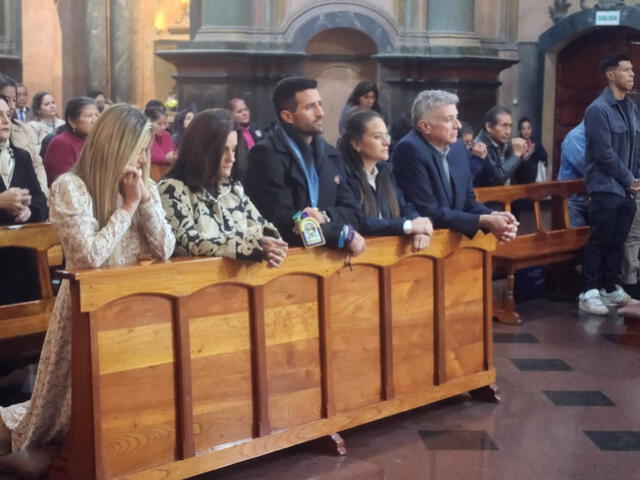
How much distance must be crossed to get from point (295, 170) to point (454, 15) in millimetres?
6011

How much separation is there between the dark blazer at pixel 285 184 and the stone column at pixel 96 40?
1012 cm

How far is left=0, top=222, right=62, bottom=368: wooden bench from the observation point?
487cm

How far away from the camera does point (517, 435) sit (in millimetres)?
4730

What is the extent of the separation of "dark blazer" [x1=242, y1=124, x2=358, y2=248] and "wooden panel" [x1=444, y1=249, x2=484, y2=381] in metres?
0.61

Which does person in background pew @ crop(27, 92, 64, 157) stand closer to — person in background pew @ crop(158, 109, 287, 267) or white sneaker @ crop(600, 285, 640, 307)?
white sneaker @ crop(600, 285, 640, 307)

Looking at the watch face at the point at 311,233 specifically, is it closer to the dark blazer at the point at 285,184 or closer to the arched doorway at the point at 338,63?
the dark blazer at the point at 285,184

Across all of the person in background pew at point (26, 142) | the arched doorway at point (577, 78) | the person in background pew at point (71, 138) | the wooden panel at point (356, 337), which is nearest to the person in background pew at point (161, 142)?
the person in background pew at point (26, 142)

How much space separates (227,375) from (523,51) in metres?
10.9

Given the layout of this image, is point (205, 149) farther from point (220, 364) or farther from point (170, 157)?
point (170, 157)

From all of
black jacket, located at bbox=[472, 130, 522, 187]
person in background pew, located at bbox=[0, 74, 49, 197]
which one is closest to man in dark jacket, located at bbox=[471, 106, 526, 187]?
black jacket, located at bbox=[472, 130, 522, 187]

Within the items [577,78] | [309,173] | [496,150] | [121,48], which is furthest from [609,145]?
[121,48]

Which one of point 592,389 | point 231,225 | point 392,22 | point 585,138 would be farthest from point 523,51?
point 231,225

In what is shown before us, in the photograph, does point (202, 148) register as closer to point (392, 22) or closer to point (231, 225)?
point (231, 225)

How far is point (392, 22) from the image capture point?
34.4 feet
